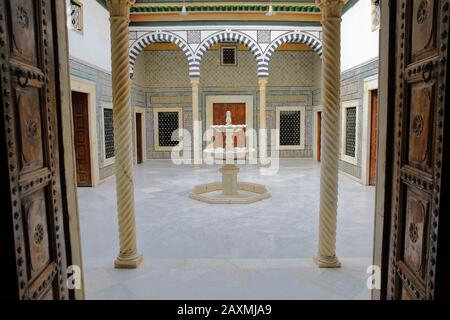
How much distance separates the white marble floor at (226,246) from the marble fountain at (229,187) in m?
0.18

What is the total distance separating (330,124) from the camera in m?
2.89

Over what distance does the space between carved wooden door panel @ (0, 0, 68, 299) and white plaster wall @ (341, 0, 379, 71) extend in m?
6.54

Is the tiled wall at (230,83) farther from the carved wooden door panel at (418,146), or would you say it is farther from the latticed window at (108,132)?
the carved wooden door panel at (418,146)

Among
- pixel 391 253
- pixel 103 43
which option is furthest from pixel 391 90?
pixel 103 43

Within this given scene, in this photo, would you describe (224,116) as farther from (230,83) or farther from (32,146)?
(32,146)

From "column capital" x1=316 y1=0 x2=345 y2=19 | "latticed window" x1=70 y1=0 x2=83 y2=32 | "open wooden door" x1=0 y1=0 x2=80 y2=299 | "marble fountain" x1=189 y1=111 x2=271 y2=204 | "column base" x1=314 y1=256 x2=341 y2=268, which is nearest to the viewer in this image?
"open wooden door" x1=0 y1=0 x2=80 y2=299

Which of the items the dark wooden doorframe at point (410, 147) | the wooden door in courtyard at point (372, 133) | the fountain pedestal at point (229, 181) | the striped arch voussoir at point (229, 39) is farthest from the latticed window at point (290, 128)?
the dark wooden doorframe at point (410, 147)

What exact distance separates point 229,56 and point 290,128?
314 cm

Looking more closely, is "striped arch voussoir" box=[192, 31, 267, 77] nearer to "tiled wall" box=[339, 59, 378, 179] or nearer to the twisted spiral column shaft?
"tiled wall" box=[339, 59, 378, 179]

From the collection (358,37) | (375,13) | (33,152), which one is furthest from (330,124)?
(358,37)

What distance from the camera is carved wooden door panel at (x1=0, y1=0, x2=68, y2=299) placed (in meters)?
1.18

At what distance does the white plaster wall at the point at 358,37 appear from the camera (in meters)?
6.94

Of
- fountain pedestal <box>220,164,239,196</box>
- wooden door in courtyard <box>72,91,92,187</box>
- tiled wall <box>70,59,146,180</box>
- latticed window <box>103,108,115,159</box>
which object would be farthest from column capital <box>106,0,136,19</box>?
latticed window <box>103,108,115,159</box>

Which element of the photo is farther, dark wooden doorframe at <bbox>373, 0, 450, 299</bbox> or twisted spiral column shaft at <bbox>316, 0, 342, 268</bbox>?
twisted spiral column shaft at <bbox>316, 0, 342, 268</bbox>
